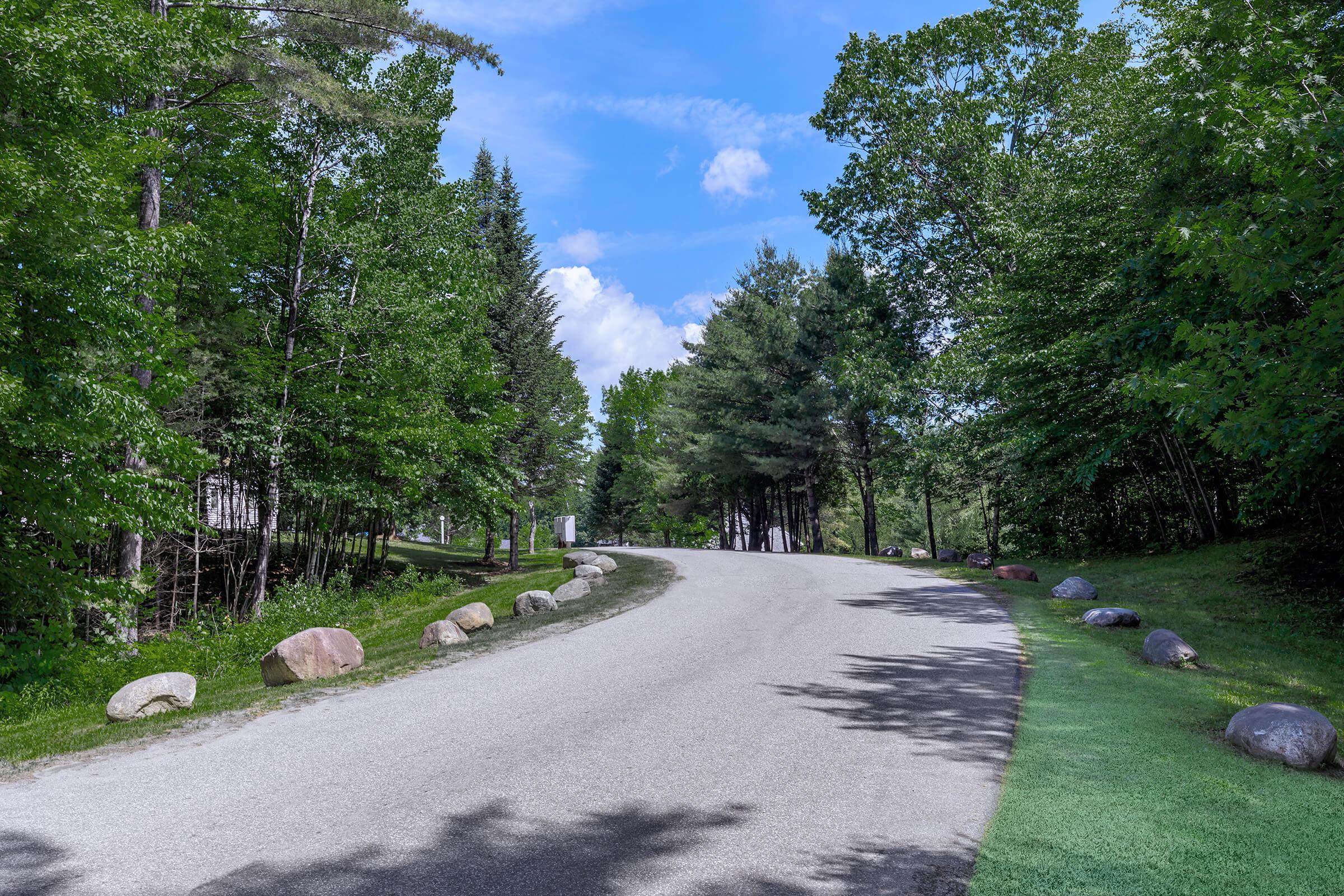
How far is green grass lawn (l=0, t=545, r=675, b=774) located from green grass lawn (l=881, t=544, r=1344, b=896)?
6307 mm

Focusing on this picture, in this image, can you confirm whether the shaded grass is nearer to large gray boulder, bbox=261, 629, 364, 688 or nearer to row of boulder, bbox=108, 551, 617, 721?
row of boulder, bbox=108, 551, 617, 721

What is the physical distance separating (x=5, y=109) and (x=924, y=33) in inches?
997

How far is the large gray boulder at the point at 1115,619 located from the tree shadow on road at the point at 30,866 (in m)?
10.5

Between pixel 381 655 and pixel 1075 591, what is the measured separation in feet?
35.8

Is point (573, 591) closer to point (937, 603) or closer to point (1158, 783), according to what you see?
point (937, 603)

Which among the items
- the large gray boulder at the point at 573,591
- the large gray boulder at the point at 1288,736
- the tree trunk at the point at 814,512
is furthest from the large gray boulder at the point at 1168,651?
the tree trunk at the point at 814,512

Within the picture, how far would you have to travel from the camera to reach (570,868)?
11.1ft

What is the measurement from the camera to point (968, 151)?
76.0ft

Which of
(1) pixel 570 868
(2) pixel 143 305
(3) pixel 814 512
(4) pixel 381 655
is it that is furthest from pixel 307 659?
(3) pixel 814 512

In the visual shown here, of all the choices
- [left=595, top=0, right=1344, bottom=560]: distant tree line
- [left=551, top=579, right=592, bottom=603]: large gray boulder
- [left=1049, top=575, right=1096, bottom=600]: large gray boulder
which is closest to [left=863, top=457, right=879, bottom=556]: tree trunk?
[left=595, top=0, right=1344, bottom=560]: distant tree line

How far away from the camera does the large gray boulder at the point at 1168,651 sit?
730 centimetres

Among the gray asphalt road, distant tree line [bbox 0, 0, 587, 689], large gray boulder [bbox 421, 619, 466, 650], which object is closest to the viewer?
the gray asphalt road

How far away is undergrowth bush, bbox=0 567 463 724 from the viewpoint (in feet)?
28.8

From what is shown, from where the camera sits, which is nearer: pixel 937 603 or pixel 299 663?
pixel 299 663
